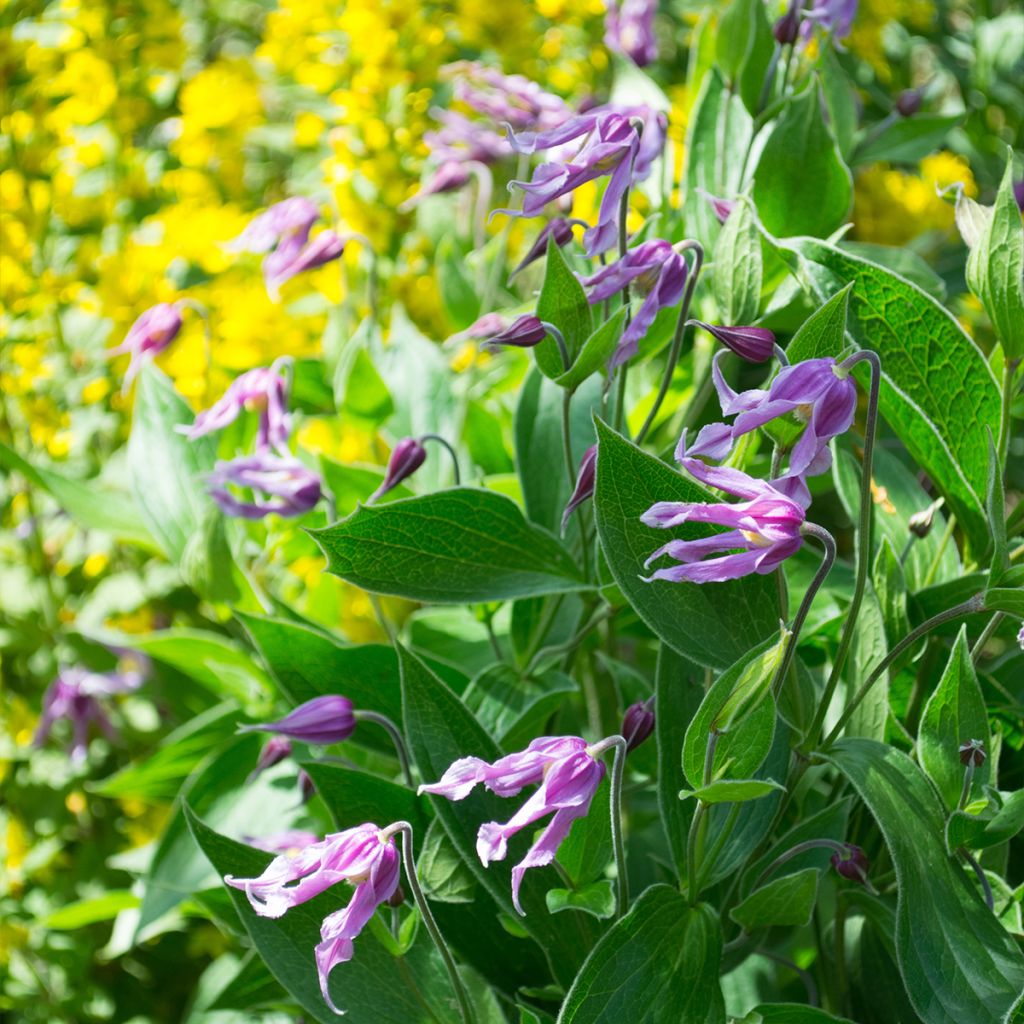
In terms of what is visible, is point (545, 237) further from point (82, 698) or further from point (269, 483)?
point (82, 698)

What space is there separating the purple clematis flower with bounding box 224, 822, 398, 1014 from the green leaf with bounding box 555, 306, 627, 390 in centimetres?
22

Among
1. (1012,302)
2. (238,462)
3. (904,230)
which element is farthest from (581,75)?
(1012,302)

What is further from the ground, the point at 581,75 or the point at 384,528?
the point at 384,528

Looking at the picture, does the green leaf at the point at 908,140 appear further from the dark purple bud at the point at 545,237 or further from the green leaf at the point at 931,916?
the green leaf at the point at 931,916

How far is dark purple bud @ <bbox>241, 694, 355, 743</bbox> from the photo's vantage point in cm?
61

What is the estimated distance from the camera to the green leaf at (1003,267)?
522 millimetres

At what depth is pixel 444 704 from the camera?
569 millimetres

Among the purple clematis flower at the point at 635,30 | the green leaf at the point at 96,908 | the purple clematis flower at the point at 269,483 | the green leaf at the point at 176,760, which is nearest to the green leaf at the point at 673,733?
the purple clematis flower at the point at 269,483

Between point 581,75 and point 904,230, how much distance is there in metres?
0.44

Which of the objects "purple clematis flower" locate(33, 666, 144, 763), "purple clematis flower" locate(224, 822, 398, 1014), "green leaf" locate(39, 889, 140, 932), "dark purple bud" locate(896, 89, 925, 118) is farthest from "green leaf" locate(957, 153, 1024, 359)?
"purple clematis flower" locate(33, 666, 144, 763)

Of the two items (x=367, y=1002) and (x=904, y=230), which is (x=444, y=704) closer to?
(x=367, y=1002)

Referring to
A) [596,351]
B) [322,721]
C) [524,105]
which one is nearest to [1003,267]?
[596,351]

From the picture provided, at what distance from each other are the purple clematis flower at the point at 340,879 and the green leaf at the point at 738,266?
1.02ft

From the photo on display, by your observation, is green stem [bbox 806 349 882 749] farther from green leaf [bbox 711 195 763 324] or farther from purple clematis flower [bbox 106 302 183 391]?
purple clematis flower [bbox 106 302 183 391]
